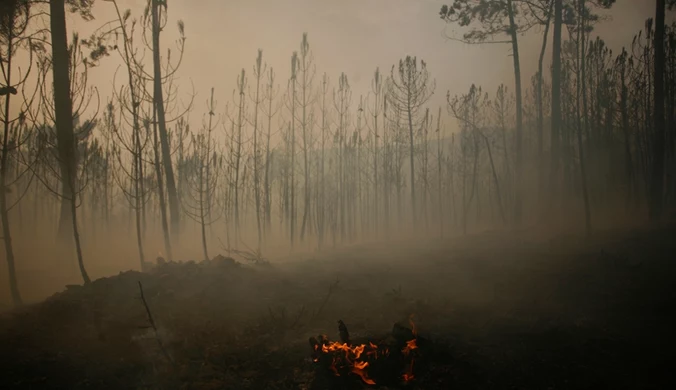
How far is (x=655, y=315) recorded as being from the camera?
7.03 m

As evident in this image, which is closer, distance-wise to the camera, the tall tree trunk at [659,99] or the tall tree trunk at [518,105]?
the tall tree trunk at [659,99]

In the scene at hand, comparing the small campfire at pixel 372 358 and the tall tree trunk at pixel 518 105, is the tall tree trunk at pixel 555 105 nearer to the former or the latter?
the tall tree trunk at pixel 518 105

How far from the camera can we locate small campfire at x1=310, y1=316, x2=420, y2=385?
205 inches

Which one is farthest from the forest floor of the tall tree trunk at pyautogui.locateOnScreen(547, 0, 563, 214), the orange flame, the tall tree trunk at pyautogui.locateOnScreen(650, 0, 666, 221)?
the tall tree trunk at pyautogui.locateOnScreen(547, 0, 563, 214)

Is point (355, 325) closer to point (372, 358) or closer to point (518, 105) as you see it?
point (372, 358)

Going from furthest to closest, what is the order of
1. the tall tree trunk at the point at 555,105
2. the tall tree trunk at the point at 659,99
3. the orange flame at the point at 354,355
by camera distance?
the tall tree trunk at the point at 555,105
the tall tree trunk at the point at 659,99
the orange flame at the point at 354,355

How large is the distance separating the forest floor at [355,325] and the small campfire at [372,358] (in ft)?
0.43

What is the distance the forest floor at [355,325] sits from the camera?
5.20m

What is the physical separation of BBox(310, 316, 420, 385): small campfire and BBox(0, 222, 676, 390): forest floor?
0.13 m

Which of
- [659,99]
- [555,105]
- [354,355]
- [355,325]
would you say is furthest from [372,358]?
[555,105]

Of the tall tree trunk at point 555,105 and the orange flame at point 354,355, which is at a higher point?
the tall tree trunk at point 555,105

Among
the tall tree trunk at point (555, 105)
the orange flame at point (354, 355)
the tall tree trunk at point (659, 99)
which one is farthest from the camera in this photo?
the tall tree trunk at point (555, 105)

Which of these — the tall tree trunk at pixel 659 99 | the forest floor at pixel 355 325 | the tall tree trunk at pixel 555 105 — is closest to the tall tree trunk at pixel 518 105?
the tall tree trunk at pixel 555 105

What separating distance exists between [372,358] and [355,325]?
184cm
